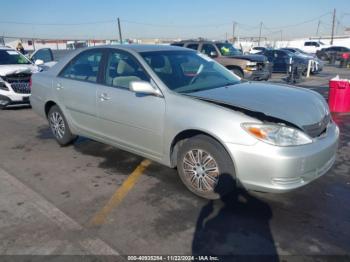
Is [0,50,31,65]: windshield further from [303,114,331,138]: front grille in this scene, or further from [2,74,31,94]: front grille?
[303,114,331,138]: front grille

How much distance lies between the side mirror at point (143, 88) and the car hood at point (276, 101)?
423 mm

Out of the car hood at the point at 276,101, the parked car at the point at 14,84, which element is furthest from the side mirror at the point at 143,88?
the parked car at the point at 14,84

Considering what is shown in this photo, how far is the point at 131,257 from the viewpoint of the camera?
2693mm

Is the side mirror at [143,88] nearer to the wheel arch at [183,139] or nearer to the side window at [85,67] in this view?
the wheel arch at [183,139]

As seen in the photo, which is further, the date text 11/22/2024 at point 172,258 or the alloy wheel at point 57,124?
the alloy wheel at point 57,124

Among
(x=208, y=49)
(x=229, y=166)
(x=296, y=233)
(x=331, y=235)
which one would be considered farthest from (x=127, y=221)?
(x=208, y=49)

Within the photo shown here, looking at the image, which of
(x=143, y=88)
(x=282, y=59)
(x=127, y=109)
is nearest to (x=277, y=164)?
(x=143, y=88)

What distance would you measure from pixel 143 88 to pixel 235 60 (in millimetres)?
9950

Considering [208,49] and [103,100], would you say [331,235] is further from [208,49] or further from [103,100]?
[208,49]

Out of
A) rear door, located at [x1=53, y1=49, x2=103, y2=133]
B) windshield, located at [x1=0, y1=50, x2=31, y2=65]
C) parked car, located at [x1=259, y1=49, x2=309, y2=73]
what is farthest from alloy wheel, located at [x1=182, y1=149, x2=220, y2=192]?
parked car, located at [x1=259, y1=49, x2=309, y2=73]

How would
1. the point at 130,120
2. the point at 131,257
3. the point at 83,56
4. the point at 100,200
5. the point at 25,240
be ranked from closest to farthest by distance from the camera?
the point at 131,257, the point at 25,240, the point at 100,200, the point at 130,120, the point at 83,56

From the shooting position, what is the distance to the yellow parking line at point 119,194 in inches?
129

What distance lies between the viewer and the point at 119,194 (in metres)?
3.83

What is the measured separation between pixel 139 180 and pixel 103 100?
46.7 inches
